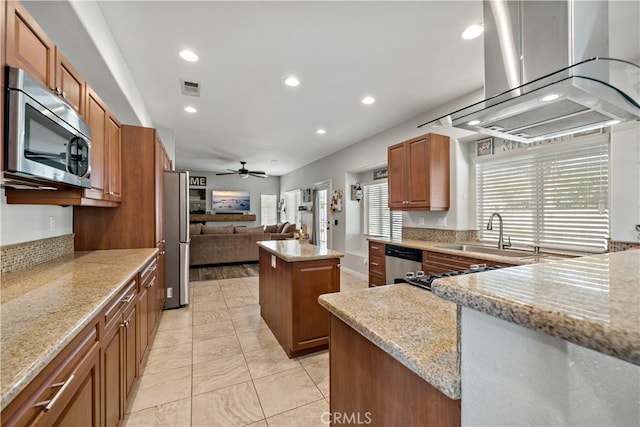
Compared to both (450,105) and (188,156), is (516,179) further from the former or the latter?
(188,156)

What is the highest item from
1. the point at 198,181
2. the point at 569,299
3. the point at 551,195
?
the point at 198,181

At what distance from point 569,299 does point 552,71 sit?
1318mm

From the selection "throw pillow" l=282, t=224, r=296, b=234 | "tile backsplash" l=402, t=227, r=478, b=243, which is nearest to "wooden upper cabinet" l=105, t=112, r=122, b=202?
"tile backsplash" l=402, t=227, r=478, b=243

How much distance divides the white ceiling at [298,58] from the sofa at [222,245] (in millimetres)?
2676

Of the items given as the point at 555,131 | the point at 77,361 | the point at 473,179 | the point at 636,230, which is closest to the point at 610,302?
the point at 77,361

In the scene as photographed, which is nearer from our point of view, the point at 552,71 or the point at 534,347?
the point at 534,347

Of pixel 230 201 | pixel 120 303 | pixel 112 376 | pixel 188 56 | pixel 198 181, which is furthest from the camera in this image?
pixel 230 201

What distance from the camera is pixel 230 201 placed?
10.0 meters

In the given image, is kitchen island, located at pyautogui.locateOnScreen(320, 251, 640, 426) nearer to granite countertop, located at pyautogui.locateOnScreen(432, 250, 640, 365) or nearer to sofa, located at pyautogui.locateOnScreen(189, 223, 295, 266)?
granite countertop, located at pyautogui.locateOnScreen(432, 250, 640, 365)

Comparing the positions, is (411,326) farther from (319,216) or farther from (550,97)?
(319,216)

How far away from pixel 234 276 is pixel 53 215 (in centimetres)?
346

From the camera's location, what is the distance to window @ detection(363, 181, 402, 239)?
503 cm

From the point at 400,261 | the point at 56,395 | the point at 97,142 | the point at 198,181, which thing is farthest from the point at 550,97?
the point at 198,181

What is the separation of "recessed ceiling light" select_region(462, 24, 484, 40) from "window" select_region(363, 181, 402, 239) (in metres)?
2.95
